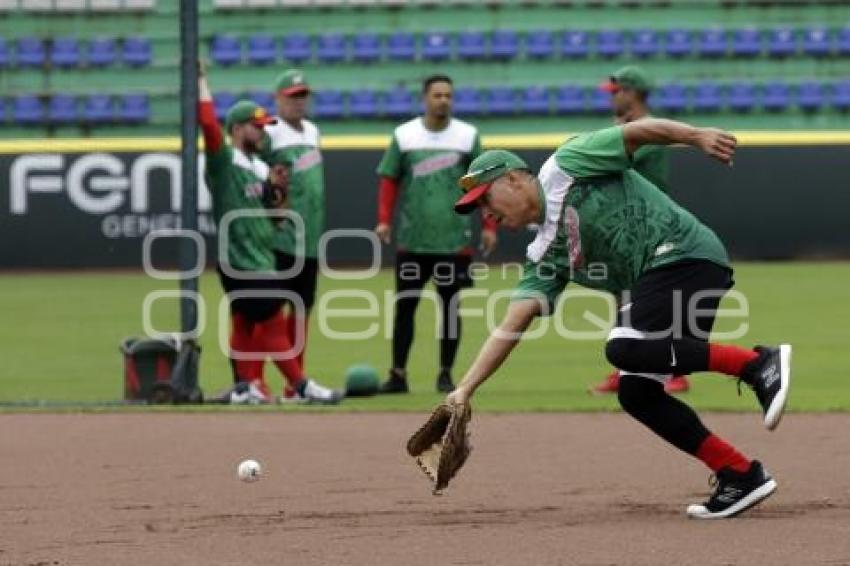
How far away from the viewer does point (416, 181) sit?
12984 millimetres

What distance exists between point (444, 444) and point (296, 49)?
19337 mm

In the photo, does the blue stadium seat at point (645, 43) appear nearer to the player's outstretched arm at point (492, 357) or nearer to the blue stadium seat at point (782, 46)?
the blue stadium seat at point (782, 46)

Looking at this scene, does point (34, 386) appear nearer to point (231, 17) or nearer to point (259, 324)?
point (259, 324)

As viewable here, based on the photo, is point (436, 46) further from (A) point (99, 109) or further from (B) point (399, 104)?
(A) point (99, 109)

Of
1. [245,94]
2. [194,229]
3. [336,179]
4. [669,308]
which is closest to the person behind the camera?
[669,308]

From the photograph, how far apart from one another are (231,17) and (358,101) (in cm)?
234

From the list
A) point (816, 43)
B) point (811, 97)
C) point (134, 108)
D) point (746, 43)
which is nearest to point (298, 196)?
point (134, 108)

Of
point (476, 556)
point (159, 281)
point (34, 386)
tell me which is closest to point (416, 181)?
point (34, 386)

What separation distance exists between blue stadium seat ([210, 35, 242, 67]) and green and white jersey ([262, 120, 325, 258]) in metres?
13.4

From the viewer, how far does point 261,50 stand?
26.2 m

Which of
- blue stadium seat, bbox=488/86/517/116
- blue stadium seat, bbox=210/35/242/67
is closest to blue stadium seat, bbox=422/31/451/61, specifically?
blue stadium seat, bbox=488/86/517/116

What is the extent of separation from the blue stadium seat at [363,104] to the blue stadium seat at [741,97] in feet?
15.3

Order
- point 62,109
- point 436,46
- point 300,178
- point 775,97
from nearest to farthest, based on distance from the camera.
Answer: point 300,178 < point 62,109 < point 775,97 < point 436,46

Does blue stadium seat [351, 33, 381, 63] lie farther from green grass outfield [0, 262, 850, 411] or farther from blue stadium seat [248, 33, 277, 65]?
green grass outfield [0, 262, 850, 411]
